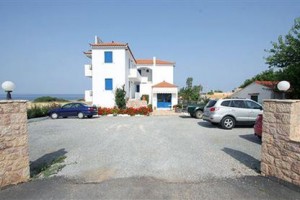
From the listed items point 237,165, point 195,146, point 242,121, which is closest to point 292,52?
point 242,121

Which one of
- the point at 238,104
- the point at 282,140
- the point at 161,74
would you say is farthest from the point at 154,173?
the point at 161,74

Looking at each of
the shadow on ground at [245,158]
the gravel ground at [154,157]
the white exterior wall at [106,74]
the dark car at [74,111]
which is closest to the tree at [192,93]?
the white exterior wall at [106,74]

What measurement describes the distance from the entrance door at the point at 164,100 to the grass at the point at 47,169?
27341 mm

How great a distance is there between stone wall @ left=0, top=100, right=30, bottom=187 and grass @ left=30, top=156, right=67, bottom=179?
0.40 metres

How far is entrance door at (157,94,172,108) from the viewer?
33656mm

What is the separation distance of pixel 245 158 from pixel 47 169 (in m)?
6.00

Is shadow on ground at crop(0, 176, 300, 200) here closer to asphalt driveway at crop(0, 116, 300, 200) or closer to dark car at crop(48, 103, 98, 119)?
asphalt driveway at crop(0, 116, 300, 200)

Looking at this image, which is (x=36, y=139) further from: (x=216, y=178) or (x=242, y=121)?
(x=242, y=121)

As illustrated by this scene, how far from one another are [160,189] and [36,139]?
8.05m

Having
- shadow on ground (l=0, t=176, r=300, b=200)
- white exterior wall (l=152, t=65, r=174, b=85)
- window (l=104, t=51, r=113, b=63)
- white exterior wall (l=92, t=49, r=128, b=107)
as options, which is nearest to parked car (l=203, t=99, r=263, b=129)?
shadow on ground (l=0, t=176, r=300, b=200)

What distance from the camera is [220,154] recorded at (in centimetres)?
730

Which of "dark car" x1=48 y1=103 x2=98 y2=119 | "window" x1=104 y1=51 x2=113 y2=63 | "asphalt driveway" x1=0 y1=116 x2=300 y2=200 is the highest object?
"window" x1=104 y1=51 x2=113 y2=63

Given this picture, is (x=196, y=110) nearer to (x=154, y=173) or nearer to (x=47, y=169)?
(x=154, y=173)

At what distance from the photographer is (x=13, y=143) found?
485 centimetres
